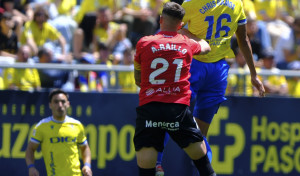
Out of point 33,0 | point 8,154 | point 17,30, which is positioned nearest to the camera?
point 8,154

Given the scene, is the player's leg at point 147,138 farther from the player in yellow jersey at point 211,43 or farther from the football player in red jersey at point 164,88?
the player in yellow jersey at point 211,43

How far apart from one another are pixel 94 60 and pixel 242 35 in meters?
4.62

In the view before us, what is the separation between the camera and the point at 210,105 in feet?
23.9

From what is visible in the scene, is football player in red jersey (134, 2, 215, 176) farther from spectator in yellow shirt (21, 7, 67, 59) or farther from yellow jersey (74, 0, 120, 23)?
yellow jersey (74, 0, 120, 23)

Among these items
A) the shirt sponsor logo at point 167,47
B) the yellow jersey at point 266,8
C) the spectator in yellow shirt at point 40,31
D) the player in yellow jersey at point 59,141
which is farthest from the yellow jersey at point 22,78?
the yellow jersey at point 266,8

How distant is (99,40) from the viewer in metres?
12.4

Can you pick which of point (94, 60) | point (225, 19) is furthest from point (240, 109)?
point (225, 19)

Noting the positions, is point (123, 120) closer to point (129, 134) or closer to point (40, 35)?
point (129, 134)

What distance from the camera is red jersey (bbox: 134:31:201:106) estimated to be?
6.11 meters

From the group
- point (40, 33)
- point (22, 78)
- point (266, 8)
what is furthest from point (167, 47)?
point (266, 8)

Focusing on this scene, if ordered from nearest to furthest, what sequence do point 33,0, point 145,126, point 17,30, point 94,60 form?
point 145,126, point 94,60, point 17,30, point 33,0

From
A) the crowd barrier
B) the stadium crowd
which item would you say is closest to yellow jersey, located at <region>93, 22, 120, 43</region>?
the stadium crowd

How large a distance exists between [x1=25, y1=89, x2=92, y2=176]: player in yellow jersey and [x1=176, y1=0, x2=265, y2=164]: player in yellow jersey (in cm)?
196

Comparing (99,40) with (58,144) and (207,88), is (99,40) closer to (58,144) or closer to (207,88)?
(58,144)
